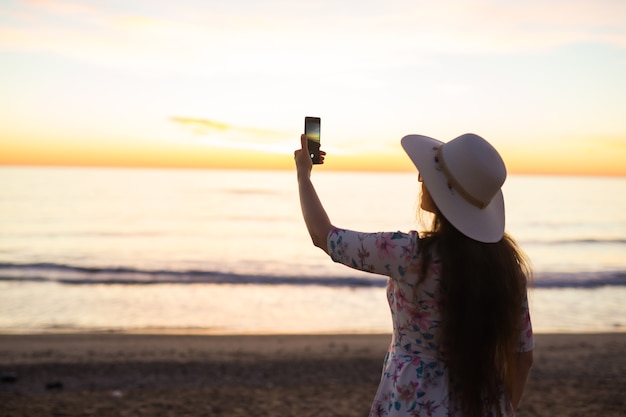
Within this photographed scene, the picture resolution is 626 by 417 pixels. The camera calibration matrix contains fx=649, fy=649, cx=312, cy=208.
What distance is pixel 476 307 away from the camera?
2.04 m

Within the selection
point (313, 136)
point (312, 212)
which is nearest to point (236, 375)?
point (313, 136)

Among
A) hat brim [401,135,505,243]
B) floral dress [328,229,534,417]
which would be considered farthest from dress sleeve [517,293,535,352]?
hat brim [401,135,505,243]

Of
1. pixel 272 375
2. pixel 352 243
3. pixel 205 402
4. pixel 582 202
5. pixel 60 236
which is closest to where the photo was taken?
pixel 352 243

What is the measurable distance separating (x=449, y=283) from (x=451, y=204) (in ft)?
0.82

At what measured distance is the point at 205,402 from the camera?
707 cm

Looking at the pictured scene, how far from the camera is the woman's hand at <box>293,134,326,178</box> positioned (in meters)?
2.23

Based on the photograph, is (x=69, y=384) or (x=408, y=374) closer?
(x=408, y=374)

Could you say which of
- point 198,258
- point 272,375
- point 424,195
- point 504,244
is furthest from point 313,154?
point 198,258

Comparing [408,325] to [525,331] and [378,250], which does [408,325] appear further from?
Answer: [525,331]

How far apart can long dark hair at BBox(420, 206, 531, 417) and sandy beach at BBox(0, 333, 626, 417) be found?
480 cm

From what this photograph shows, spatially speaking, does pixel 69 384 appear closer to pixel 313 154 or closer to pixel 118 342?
pixel 118 342

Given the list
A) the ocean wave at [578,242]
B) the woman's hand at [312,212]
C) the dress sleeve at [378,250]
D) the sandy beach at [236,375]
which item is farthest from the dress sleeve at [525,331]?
the ocean wave at [578,242]

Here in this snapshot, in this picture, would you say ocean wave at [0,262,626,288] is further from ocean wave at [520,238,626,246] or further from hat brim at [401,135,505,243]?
hat brim at [401,135,505,243]

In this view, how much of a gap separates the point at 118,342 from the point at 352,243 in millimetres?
9445
